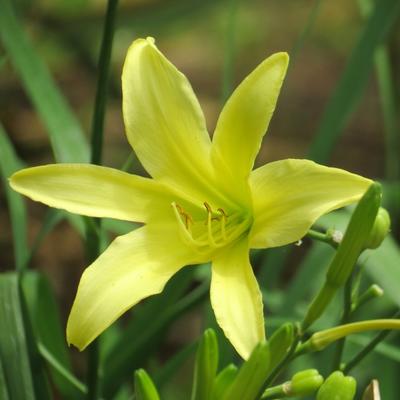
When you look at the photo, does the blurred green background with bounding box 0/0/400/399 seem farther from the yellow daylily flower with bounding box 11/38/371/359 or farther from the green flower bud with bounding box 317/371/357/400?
the green flower bud with bounding box 317/371/357/400

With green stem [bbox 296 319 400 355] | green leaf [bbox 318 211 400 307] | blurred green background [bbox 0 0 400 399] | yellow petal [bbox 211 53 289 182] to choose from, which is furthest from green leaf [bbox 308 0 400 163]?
green stem [bbox 296 319 400 355]

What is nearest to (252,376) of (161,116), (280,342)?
(280,342)

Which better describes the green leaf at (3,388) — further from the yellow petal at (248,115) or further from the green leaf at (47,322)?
the yellow petal at (248,115)

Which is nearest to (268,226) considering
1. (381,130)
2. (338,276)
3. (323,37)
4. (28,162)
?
(338,276)

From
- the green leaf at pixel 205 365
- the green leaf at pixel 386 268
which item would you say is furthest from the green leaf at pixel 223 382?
the green leaf at pixel 386 268

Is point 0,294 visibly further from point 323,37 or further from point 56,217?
point 323,37

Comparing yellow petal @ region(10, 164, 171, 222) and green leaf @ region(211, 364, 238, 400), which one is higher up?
yellow petal @ region(10, 164, 171, 222)

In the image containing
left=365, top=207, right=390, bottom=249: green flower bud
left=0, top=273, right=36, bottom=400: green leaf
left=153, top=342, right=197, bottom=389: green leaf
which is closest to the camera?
left=365, top=207, right=390, bottom=249: green flower bud
